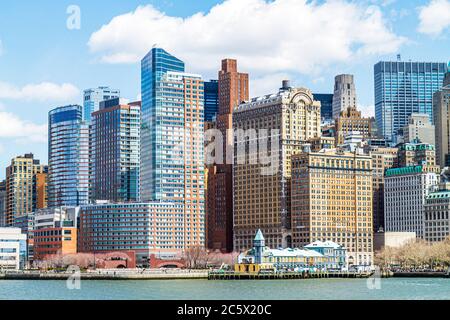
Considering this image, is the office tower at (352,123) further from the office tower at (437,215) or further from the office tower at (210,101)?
the office tower at (437,215)

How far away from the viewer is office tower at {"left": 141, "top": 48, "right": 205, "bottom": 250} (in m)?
113

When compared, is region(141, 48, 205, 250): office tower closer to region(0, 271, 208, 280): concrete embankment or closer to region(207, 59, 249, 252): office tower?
region(207, 59, 249, 252): office tower

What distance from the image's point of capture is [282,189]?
113062 millimetres

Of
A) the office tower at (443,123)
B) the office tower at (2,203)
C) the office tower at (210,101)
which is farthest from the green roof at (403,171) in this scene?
the office tower at (2,203)

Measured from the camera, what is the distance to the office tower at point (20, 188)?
498ft

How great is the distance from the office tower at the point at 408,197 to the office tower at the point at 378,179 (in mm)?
4099

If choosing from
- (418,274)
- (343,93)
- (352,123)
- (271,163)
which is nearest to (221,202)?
(271,163)

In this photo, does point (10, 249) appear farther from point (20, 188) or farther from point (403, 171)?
point (20, 188)

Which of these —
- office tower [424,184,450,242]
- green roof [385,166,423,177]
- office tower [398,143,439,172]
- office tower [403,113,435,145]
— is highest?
office tower [403,113,435,145]

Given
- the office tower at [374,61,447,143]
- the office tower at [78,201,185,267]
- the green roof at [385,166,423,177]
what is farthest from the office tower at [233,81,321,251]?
the office tower at [374,61,447,143]

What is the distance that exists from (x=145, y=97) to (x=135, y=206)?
15364 millimetres

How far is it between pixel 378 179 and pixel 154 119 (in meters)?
33.7

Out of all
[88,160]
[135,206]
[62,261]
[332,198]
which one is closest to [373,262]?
[332,198]

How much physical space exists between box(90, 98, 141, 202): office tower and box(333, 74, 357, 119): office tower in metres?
45.4
